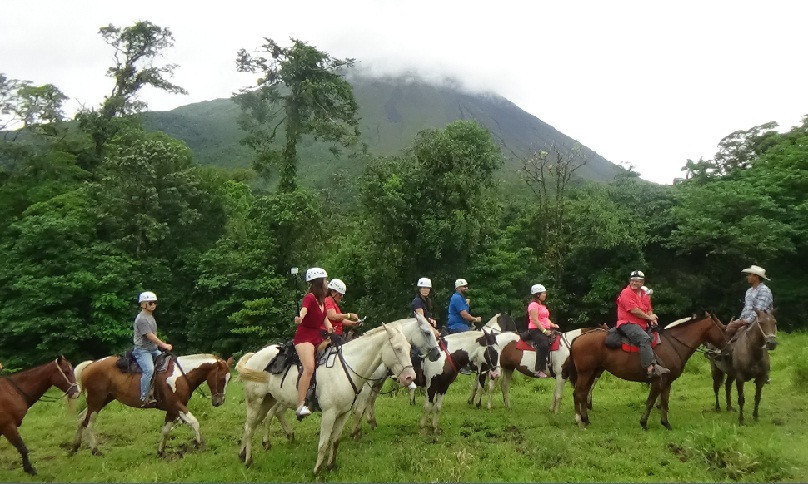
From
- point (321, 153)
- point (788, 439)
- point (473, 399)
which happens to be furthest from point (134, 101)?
point (321, 153)

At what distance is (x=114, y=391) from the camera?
361 inches

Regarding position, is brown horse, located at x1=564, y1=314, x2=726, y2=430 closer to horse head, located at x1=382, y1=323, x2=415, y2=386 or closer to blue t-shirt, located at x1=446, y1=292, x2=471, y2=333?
blue t-shirt, located at x1=446, y1=292, x2=471, y2=333

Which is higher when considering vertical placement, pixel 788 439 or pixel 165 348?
pixel 165 348

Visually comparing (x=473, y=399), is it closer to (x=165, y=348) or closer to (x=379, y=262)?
(x=165, y=348)

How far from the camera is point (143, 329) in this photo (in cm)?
884

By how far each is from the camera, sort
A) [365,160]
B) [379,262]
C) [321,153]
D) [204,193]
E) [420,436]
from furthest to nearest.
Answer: [321,153], [204,193], [365,160], [379,262], [420,436]

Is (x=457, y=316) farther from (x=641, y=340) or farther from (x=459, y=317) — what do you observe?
(x=641, y=340)

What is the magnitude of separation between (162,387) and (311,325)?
131 inches

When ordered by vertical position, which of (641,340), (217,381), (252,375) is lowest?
(217,381)

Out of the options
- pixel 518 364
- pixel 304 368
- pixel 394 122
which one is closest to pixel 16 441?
pixel 304 368

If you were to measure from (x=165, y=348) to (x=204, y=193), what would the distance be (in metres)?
19.6

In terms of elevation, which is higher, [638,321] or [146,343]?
[638,321]

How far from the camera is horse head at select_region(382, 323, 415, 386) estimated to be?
716 centimetres

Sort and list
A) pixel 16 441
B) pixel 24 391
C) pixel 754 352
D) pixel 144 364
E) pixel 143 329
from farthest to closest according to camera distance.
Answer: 1. pixel 754 352
2. pixel 144 364
3. pixel 143 329
4. pixel 24 391
5. pixel 16 441
